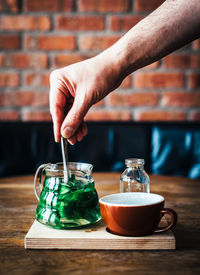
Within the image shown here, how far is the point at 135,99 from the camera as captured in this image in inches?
68.7

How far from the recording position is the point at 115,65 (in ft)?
2.79

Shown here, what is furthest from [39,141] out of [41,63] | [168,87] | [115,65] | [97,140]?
[115,65]

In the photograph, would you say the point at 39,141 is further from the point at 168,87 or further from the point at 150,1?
the point at 150,1

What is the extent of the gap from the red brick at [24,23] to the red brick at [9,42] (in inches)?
1.5

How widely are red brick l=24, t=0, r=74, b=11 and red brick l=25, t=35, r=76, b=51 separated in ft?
0.43

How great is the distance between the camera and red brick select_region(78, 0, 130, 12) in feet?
5.66

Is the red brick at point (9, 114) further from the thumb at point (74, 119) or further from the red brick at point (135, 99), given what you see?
the thumb at point (74, 119)

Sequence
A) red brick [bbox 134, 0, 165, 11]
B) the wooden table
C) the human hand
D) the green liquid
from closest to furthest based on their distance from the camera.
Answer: the wooden table → the green liquid → the human hand → red brick [bbox 134, 0, 165, 11]

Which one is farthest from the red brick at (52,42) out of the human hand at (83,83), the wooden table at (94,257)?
the wooden table at (94,257)

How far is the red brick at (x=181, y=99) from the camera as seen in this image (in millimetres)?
1747

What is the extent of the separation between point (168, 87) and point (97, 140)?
1.53 feet

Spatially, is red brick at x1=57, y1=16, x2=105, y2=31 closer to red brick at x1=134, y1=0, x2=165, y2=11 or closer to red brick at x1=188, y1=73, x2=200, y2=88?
red brick at x1=134, y1=0, x2=165, y2=11

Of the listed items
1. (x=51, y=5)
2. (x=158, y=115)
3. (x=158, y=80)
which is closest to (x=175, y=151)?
(x=158, y=115)

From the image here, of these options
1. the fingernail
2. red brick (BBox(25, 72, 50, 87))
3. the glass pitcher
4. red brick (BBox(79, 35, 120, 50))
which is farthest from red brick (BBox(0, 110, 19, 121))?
the glass pitcher
